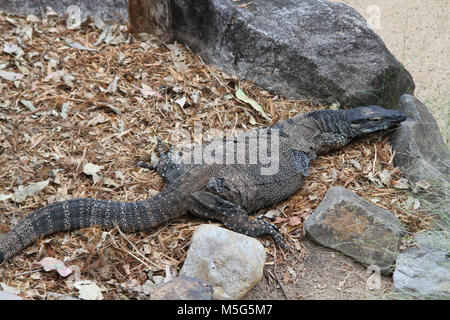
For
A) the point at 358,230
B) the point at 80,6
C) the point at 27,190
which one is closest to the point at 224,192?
the point at 358,230

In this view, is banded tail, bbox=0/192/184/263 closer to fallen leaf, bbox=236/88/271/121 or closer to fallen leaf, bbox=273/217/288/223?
fallen leaf, bbox=273/217/288/223

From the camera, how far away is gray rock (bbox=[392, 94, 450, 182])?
6035mm

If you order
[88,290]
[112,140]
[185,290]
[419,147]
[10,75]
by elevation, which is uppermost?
[10,75]

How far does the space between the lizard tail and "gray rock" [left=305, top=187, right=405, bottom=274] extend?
5.69ft

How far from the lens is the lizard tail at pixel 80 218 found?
15.6 ft

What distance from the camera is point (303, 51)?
23.0 feet

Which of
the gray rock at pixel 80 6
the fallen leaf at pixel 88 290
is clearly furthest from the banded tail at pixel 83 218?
the gray rock at pixel 80 6

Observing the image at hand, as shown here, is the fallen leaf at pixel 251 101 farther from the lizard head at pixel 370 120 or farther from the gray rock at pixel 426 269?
the gray rock at pixel 426 269

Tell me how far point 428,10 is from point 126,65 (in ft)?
21.3

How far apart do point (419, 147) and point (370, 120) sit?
0.73 m

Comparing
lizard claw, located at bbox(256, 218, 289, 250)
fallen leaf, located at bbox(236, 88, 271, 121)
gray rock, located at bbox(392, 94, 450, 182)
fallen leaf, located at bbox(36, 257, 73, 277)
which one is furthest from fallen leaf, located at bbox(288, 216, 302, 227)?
fallen leaf, located at bbox(36, 257, 73, 277)

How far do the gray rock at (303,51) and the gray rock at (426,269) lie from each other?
276 centimetres

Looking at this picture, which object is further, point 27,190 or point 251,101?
point 251,101

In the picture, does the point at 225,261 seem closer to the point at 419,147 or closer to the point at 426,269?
the point at 426,269
